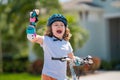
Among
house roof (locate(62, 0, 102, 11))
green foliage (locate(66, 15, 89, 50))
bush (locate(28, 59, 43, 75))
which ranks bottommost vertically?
bush (locate(28, 59, 43, 75))

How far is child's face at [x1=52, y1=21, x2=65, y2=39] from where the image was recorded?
5.33m

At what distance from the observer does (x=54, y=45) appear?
5281mm

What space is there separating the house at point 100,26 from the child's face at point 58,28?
567 inches

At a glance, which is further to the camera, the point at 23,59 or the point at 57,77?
the point at 23,59

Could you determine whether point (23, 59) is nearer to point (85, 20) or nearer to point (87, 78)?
point (85, 20)

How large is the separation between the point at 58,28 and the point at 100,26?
15.4m

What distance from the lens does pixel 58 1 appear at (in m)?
17.5

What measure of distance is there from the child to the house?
1437cm

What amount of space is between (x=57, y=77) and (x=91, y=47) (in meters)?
15.4

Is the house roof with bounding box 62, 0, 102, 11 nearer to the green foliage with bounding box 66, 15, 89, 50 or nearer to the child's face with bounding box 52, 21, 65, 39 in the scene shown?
the green foliage with bounding box 66, 15, 89, 50

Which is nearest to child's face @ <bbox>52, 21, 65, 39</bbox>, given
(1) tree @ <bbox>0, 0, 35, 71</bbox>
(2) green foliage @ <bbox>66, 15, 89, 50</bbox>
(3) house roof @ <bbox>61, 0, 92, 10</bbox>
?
(2) green foliage @ <bbox>66, 15, 89, 50</bbox>

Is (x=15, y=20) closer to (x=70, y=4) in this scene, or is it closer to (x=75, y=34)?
(x=70, y=4)

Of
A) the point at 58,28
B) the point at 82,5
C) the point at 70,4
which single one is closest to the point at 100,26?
the point at 82,5

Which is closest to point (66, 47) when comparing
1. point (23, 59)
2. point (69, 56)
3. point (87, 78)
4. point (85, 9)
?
point (69, 56)
